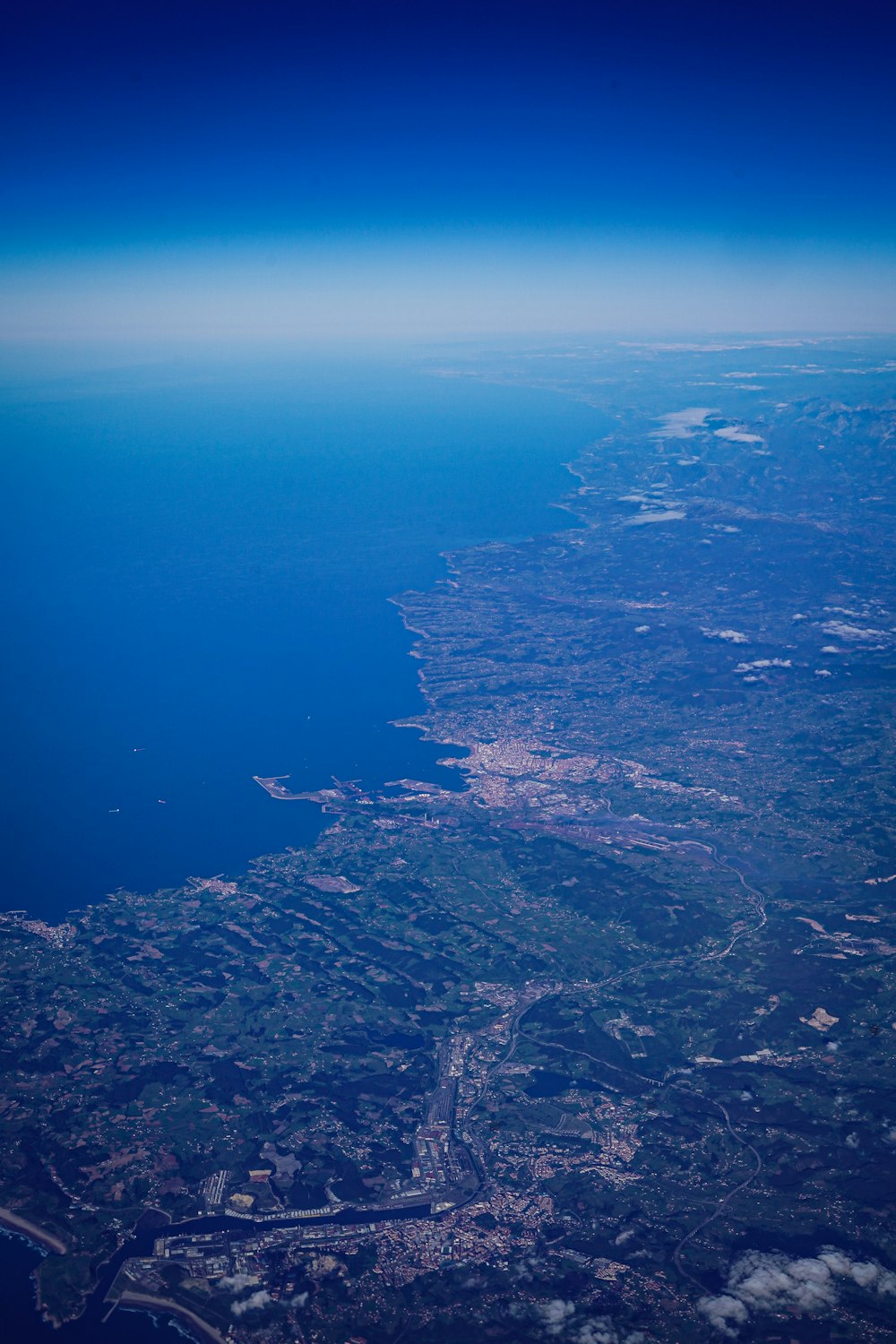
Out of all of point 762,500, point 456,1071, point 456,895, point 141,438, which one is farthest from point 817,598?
point 141,438

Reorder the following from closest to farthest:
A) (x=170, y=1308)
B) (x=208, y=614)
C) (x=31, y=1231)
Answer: (x=170, y=1308) → (x=31, y=1231) → (x=208, y=614)

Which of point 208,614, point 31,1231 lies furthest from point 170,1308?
point 208,614

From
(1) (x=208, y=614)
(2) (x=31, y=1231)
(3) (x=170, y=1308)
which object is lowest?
(3) (x=170, y=1308)

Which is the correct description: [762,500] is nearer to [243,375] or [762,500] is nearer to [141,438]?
[141,438]

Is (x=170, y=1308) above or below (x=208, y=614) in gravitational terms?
below

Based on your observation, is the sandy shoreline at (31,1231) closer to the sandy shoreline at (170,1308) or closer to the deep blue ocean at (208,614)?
the deep blue ocean at (208,614)

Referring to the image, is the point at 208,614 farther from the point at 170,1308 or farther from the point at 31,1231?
the point at 170,1308

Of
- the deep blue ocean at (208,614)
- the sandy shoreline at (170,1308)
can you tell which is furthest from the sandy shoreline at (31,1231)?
the sandy shoreline at (170,1308)

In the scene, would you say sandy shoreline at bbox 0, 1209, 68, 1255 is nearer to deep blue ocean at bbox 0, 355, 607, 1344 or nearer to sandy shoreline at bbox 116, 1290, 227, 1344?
deep blue ocean at bbox 0, 355, 607, 1344
